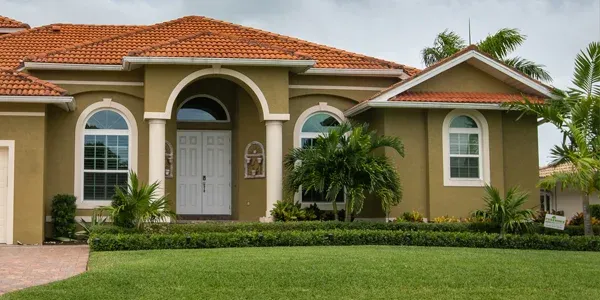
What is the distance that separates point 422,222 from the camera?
18.5m

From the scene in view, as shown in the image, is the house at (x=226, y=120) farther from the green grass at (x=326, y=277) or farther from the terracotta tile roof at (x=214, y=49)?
the green grass at (x=326, y=277)

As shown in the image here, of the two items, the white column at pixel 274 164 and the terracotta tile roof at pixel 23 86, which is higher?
the terracotta tile roof at pixel 23 86

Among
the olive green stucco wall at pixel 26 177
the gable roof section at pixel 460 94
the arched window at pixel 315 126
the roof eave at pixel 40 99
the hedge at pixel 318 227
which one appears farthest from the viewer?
the arched window at pixel 315 126

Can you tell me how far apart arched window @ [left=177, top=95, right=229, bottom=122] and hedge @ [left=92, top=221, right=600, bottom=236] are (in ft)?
16.4

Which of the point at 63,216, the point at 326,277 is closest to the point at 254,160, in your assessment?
the point at 63,216

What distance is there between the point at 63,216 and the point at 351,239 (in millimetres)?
7230

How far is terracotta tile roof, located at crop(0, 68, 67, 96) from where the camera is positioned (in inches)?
698

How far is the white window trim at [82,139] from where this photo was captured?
19.6m

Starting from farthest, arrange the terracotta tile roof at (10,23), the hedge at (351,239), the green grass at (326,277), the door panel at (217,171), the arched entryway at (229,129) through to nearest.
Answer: the terracotta tile roof at (10,23)
the door panel at (217,171)
the arched entryway at (229,129)
the hedge at (351,239)
the green grass at (326,277)

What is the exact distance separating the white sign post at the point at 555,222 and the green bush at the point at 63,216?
37.4 feet

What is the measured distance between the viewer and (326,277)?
37.9 feet

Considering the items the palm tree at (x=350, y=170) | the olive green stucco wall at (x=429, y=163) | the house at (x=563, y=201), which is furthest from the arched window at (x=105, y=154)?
the house at (x=563, y=201)

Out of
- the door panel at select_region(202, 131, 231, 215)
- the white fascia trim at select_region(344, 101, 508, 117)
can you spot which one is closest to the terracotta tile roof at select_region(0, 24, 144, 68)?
the door panel at select_region(202, 131, 231, 215)

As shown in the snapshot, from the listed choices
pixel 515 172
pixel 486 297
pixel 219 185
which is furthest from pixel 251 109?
pixel 486 297
